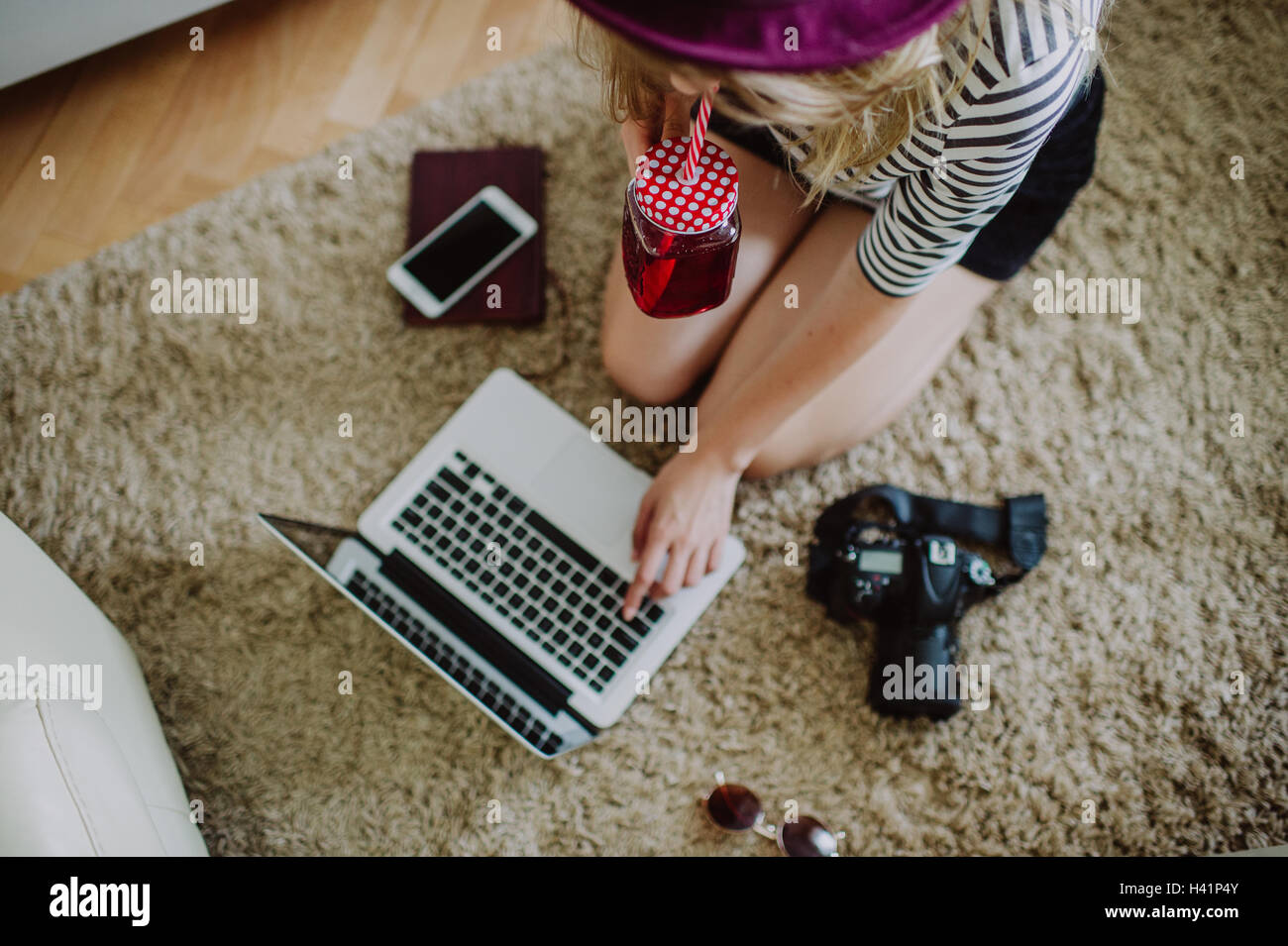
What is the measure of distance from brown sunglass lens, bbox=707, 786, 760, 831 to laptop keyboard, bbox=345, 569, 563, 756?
0.21 metres

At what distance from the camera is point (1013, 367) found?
114 centimetres

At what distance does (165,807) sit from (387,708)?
0.26 meters

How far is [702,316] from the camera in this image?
100cm

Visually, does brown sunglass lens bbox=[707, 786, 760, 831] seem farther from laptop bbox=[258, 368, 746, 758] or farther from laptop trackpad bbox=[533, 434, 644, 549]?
laptop trackpad bbox=[533, 434, 644, 549]

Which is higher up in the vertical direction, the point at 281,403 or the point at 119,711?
the point at 281,403

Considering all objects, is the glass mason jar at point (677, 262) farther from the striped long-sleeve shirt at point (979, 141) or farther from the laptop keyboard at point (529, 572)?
the laptop keyboard at point (529, 572)

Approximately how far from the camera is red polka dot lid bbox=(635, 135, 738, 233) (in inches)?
17.9

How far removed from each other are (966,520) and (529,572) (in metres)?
0.57

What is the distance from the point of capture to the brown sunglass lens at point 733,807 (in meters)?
0.98

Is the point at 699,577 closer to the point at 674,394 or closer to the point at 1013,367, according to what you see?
the point at 674,394

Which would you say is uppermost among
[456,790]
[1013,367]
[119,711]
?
[1013,367]
